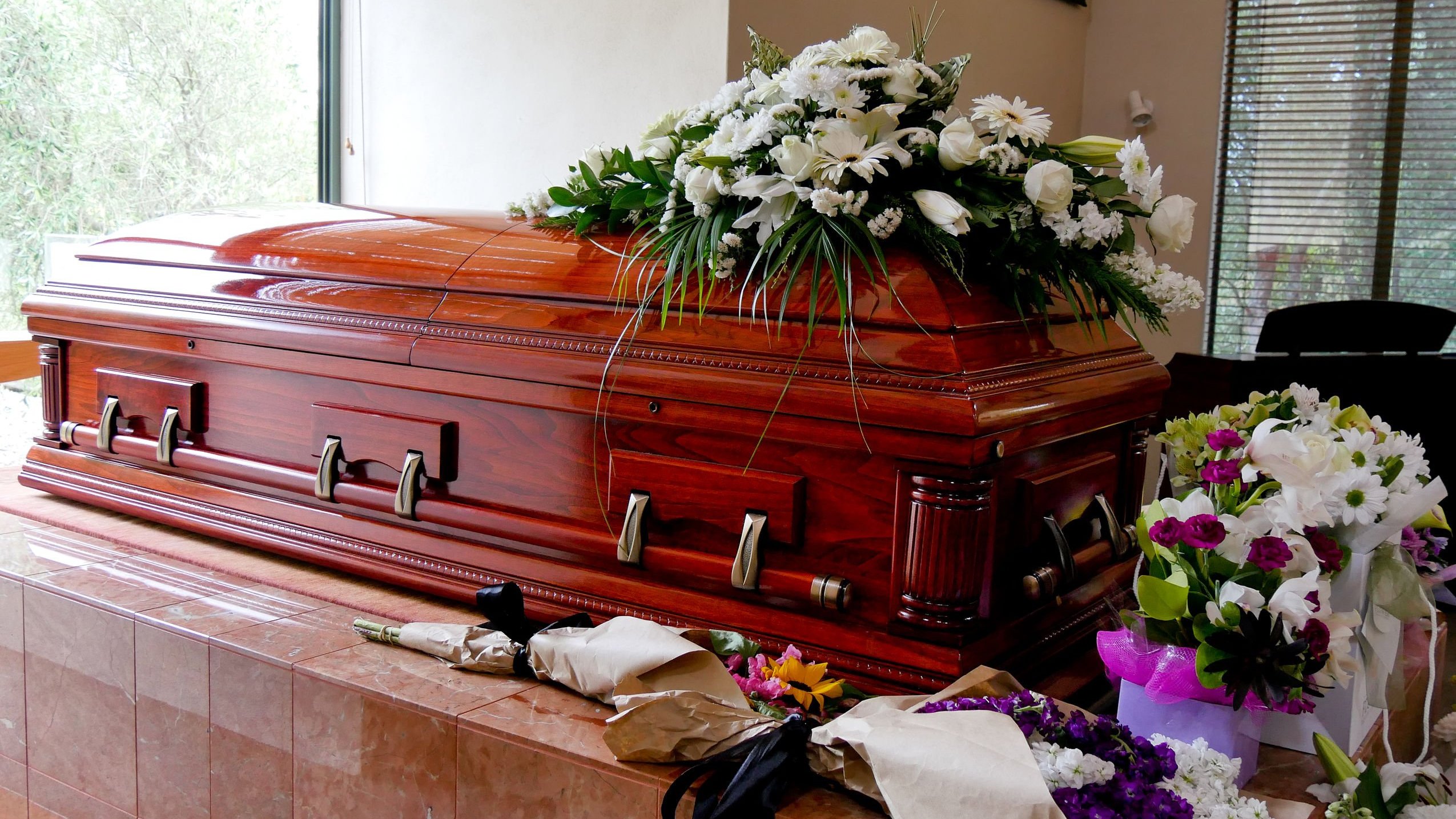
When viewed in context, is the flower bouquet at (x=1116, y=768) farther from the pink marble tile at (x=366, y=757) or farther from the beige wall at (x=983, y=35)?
the beige wall at (x=983, y=35)

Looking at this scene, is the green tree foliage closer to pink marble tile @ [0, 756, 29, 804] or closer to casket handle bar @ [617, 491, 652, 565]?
pink marble tile @ [0, 756, 29, 804]

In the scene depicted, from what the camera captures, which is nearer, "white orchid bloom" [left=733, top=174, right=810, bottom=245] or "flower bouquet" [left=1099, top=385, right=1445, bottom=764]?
"flower bouquet" [left=1099, top=385, right=1445, bottom=764]

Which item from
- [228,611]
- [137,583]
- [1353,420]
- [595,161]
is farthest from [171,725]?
[1353,420]

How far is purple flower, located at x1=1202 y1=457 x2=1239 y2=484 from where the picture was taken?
140 centimetres

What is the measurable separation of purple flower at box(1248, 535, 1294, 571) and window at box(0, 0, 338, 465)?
8.98 ft

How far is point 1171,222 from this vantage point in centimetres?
162

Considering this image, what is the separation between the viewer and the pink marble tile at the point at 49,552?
1969mm

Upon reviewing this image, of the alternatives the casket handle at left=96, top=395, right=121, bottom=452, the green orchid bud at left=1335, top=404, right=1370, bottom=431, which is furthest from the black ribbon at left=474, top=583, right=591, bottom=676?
the green orchid bud at left=1335, top=404, right=1370, bottom=431

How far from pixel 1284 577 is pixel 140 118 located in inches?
131

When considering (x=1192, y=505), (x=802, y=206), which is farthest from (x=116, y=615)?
(x=1192, y=505)

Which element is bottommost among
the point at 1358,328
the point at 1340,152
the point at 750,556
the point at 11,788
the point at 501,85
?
the point at 11,788

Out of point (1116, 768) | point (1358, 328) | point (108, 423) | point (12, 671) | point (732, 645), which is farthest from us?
point (1358, 328)

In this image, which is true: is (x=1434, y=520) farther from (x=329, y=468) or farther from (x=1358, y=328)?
(x=1358, y=328)

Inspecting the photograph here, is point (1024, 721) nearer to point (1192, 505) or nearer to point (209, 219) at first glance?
point (1192, 505)
